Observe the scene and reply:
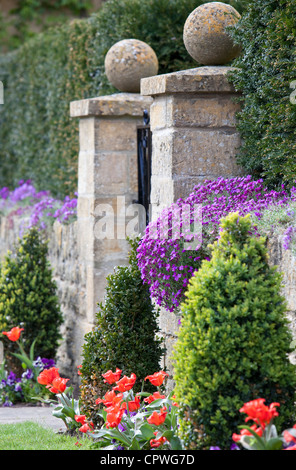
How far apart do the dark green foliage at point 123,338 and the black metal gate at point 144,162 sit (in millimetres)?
1396

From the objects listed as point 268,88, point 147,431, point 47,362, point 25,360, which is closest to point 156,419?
point 147,431

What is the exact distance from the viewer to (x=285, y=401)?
2.88 meters

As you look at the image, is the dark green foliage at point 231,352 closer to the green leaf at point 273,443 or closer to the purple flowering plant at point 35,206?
the green leaf at point 273,443

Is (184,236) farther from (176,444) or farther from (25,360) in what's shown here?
(25,360)

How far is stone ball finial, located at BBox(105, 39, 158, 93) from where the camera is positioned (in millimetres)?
5406

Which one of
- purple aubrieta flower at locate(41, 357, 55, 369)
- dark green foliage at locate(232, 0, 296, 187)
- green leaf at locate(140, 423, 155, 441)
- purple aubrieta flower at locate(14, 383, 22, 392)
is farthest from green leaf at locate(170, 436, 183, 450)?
purple aubrieta flower at locate(41, 357, 55, 369)

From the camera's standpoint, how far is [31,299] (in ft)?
18.3

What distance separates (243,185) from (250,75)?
68cm

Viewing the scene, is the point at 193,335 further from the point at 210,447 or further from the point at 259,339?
the point at 210,447

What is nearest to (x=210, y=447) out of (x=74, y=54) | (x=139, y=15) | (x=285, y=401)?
(x=285, y=401)

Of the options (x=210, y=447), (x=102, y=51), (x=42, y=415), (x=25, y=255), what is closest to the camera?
(x=210, y=447)

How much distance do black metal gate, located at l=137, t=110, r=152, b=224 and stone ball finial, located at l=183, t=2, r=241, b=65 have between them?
93cm

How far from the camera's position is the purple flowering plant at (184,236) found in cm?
375

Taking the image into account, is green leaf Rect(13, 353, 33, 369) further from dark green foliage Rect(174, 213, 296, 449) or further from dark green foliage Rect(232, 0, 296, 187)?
dark green foliage Rect(174, 213, 296, 449)
